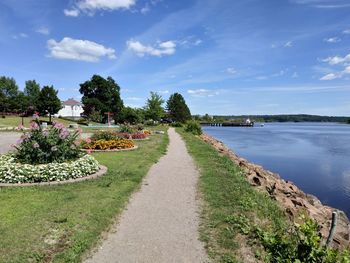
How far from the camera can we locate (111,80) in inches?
2749

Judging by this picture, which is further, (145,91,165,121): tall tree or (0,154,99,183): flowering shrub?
(145,91,165,121): tall tree

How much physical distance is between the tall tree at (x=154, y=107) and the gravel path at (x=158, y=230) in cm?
5360

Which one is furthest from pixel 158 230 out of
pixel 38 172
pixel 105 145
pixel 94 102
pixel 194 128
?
pixel 94 102

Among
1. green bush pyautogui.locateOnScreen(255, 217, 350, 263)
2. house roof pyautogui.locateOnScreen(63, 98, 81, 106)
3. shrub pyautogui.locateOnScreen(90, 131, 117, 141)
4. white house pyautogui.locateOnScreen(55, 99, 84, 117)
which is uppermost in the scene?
house roof pyautogui.locateOnScreen(63, 98, 81, 106)

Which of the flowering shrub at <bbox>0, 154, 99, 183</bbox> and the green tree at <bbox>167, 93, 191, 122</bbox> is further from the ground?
the green tree at <bbox>167, 93, 191, 122</bbox>

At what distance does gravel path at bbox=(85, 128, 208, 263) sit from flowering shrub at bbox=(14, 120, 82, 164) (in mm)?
2681

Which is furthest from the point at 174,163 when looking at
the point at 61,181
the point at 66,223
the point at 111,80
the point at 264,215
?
the point at 111,80

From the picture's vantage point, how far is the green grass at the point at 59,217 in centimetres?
457

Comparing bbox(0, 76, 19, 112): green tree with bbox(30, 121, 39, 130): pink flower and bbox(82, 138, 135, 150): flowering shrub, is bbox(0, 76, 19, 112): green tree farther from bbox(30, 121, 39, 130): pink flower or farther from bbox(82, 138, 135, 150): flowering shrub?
bbox(30, 121, 39, 130): pink flower

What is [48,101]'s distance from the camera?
176ft

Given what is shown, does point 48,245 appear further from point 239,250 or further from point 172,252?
point 239,250

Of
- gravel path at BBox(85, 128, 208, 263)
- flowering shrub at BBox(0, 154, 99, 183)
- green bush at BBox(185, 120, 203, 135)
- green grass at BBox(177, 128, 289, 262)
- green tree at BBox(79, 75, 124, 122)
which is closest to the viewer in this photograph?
gravel path at BBox(85, 128, 208, 263)

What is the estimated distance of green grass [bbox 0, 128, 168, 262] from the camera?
4.57 metres

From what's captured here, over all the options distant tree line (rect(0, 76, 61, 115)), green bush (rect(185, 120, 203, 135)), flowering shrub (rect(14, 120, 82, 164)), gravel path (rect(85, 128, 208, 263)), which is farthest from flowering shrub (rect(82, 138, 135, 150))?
green bush (rect(185, 120, 203, 135))
